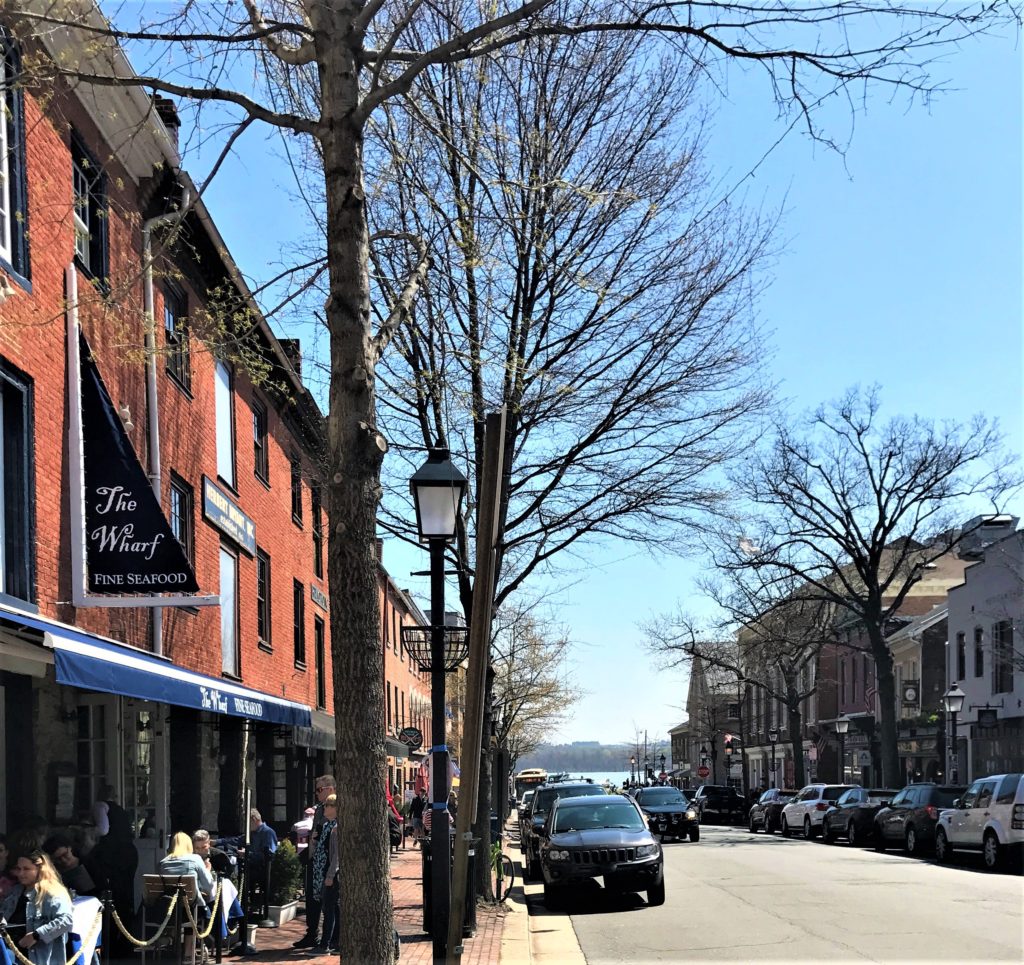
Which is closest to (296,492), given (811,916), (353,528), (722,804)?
(811,916)

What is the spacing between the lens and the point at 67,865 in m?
10.6

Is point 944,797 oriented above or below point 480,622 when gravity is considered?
below

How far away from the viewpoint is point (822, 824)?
3638 centimetres

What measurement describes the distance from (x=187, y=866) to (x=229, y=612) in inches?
362

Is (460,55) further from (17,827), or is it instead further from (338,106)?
(17,827)

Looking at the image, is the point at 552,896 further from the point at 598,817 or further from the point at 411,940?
the point at 411,940

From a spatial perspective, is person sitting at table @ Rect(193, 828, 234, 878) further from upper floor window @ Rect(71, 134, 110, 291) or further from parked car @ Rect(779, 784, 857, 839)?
parked car @ Rect(779, 784, 857, 839)

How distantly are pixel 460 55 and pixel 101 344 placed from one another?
808cm

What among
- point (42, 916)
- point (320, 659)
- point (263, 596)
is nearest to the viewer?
point (42, 916)

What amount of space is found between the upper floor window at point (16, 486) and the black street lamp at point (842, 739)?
53131mm

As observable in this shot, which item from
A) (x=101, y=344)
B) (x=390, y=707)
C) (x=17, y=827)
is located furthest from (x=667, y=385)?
(x=390, y=707)

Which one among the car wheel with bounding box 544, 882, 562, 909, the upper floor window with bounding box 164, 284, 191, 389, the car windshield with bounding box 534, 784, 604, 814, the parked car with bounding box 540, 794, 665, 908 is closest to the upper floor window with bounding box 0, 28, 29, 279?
the upper floor window with bounding box 164, 284, 191, 389

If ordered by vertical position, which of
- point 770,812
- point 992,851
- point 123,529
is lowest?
point 770,812

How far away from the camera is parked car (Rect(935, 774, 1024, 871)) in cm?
2162
